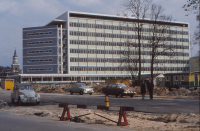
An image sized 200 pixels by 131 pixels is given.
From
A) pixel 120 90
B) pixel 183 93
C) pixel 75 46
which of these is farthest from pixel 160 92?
pixel 75 46

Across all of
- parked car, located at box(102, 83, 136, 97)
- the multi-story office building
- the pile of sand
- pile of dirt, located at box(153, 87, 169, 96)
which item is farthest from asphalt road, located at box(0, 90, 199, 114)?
the multi-story office building

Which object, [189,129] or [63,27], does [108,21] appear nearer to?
[63,27]

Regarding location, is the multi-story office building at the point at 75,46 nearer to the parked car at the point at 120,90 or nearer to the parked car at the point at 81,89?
the parked car at the point at 81,89

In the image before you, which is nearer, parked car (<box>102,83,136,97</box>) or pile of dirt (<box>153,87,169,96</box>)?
parked car (<box>102,83,136,97</box>)

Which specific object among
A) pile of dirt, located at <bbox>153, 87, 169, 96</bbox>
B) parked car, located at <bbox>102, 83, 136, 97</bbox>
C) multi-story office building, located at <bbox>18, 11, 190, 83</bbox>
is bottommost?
pile of dirt, located at <bbox>153, 87, 169, 96</bbox>

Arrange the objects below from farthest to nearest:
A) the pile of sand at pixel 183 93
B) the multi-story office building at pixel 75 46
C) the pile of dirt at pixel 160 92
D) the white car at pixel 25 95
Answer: the multi-story office building at pixel 75 46 < the pile of dirt at pixel 160 92 < the pile of sand at pixel 183 93 < the white car at pixel 25 95

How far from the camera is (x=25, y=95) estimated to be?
68.5 ft

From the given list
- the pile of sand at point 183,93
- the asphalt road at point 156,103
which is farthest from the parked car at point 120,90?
the pile of sand at point 183,93

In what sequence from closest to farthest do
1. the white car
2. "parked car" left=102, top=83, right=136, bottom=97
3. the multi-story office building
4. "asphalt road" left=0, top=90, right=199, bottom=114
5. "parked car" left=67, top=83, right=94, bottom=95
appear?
"asphalt road" left=0, top=90, right=199, bottom=114
the white car
"parked car" left=102, top=83, right=136, bottom=97
"parked car" left=67, top=83, right=94, bottom=95
the multi-story office building

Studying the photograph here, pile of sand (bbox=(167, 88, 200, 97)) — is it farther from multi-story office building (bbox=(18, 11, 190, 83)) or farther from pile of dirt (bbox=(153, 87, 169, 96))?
multi-story office building (bbox=(18, 11, 190, 83))

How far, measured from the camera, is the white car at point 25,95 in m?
20.8

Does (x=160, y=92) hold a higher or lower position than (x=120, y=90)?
lower

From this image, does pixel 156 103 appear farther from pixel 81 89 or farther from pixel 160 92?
pixel 81 89

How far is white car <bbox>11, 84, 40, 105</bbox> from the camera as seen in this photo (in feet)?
68.1
